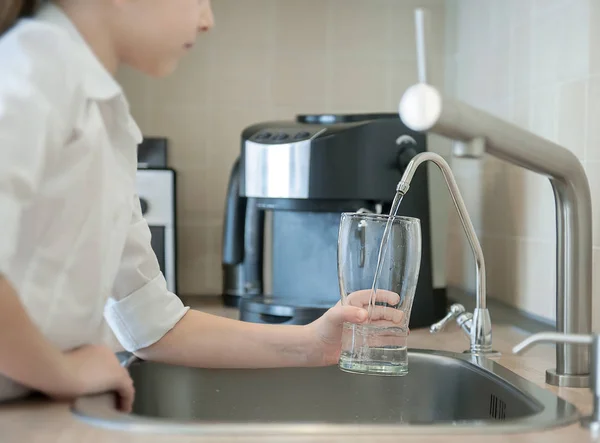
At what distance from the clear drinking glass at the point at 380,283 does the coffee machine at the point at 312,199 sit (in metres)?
0.38

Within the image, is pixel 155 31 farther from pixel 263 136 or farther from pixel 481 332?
pixel 263 136

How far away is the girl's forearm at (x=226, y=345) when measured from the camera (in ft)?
3.13

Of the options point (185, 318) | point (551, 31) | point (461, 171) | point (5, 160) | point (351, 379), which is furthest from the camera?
point (461, 171)

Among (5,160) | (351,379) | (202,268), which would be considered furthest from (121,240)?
(202,268)

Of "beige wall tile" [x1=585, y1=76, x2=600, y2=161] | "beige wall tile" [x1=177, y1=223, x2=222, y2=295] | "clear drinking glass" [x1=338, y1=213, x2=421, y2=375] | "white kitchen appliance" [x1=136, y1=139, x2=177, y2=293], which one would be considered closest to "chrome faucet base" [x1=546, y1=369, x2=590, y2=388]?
"clear drinking glass" [x1=338, y1=213, x2=421, y2=375]

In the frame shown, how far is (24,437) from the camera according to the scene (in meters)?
0.62

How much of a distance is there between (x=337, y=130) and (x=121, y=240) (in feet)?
2.20

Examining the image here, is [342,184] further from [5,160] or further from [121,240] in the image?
[5,160]

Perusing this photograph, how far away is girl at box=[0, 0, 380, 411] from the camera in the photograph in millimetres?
608

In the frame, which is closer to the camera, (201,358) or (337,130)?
(201,358)

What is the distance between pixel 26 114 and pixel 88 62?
0.36 ft

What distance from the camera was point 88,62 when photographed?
2.29 ft

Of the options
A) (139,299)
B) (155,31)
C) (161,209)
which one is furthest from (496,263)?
(155,31)

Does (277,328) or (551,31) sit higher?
(551,31)
